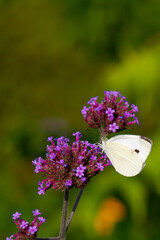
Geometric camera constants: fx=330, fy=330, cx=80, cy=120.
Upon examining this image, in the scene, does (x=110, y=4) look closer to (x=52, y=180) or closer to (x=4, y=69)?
(x=4, y=69)

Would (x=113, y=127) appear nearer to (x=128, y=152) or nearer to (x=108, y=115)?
(x=108, y=115)

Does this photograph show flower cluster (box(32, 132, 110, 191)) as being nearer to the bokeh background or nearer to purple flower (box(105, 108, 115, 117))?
purple flower (box(105, 108, 115, 117))

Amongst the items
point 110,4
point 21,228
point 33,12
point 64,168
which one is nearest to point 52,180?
point 64,168

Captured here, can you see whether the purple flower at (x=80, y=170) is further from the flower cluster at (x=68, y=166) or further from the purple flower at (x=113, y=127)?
the purple flower at (x=113, y=127)

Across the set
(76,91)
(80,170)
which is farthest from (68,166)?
(76,91)

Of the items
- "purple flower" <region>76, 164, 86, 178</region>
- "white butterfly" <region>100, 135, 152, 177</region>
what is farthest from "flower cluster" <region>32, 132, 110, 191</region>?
"white butterfly" <region>100, 135, 152, 177</region>

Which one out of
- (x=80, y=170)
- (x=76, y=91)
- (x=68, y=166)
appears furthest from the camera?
(x=76, y=91)

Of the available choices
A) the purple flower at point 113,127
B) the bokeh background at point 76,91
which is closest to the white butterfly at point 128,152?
the purple flower at point 113,127
